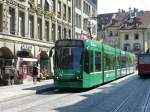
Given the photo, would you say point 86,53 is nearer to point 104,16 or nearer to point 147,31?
point 147,31

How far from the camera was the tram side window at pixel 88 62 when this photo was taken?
27966 mm

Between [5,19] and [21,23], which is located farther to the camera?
[21,23]

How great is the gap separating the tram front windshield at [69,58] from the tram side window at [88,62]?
48 cm

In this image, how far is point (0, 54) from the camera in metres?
37.7

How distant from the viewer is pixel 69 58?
90.7 feet

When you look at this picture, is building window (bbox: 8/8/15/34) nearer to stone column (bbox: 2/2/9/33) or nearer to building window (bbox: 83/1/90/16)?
stone column (bbox: 2/2/9/33)

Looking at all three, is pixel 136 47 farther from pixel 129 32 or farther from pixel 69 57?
pixel 69 57

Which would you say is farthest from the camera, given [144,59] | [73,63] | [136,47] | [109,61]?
[136,47]

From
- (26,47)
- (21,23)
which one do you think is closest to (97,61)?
(26,47)

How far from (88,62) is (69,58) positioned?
128cm

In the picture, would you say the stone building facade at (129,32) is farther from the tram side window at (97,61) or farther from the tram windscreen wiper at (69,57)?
the tram windscreen wiper at (69,57)

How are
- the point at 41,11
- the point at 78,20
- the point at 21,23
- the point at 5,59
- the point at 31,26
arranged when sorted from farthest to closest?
1. the point at 78,20
2. the point at 41,11
3. the point at 31,26
4. the point at 21,23
5. the point at 5,59

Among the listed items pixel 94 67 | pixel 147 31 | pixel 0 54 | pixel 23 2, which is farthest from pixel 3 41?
pixel 147 31

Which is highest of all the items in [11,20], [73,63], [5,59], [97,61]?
[11,20]
